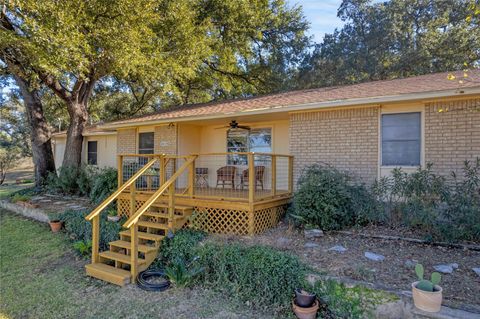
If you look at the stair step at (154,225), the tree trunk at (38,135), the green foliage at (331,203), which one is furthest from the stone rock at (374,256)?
the tree trunk at (38,135)

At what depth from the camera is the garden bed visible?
382cm

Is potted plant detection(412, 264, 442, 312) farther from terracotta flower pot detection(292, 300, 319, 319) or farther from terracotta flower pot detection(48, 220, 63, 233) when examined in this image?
terracotta flower pot detection(48, 220, 63, 233)

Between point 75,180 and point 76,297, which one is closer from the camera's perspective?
point 76,297

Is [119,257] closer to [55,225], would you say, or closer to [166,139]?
[55,225]

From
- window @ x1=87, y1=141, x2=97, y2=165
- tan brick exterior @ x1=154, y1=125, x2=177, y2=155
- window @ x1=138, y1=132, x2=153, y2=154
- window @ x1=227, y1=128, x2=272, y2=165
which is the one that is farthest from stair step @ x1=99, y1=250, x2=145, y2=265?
window @ x1=87, y1=141, x2=97, y2=165

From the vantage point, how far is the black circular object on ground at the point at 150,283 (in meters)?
4.98

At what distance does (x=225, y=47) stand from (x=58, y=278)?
14.1 metres

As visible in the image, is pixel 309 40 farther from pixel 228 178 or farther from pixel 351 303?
pixel 351 303

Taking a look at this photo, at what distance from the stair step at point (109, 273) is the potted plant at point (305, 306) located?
9.75 feet

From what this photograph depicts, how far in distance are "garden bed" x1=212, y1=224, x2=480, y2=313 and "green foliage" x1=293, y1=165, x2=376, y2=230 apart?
32 centimetres

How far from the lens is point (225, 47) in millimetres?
16797

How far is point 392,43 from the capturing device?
18484 mm

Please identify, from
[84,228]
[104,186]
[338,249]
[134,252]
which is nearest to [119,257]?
[134,252]

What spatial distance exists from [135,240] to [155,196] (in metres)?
0.91
